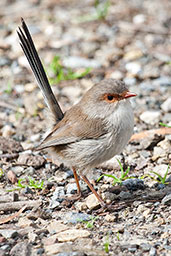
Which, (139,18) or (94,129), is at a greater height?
(139,18)

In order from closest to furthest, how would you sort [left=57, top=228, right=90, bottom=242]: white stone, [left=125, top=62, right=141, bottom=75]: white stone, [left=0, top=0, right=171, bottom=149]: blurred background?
[left=57, top=228, right=90, bottom=242]: white stone → [left=0, top=0, right=171, bottom=149]: blurred background → [left=125, top=62, right=141, bottom=75]: white stone

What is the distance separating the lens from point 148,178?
558cm

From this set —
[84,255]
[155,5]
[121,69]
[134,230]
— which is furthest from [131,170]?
[155,5]

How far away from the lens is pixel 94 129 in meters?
5.09

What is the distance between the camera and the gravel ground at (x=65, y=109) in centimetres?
440

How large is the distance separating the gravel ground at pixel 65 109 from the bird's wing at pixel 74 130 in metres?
0.59

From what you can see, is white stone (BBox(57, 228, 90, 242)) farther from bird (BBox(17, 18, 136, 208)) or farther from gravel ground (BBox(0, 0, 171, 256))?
bird (BBox(17, 18, 136, 208))

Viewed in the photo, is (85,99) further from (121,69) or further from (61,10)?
(61,10)

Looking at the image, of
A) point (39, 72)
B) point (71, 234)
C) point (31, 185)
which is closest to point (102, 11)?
point (39, 72)

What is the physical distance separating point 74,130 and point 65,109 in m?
2.03

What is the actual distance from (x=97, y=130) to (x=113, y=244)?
1.36m

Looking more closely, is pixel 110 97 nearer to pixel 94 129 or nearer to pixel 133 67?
pixel 94 129

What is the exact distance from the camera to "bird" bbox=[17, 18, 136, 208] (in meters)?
4.98

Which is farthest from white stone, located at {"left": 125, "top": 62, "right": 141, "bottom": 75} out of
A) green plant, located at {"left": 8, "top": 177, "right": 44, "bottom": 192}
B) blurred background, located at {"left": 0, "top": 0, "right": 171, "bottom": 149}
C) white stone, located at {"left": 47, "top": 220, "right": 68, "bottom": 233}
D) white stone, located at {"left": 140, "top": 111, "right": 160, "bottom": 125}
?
white stone, located at {"left": 47, "top": 220, "right": 68, "bottom": 233}
